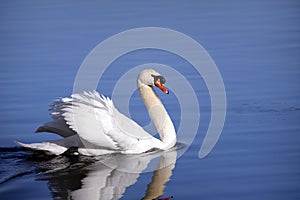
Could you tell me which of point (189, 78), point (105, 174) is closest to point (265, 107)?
point (189, 78)

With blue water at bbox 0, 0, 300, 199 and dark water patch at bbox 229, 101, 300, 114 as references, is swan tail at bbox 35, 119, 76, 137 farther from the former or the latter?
dark water patch at bbox 229, 101, 300, 114

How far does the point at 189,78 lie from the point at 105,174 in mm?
4730

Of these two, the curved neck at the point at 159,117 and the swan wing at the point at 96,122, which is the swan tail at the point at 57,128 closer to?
the swan wing at the point at 96,122

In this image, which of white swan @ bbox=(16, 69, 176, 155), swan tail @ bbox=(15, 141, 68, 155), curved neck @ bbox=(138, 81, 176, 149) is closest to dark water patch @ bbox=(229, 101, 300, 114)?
curved neck @ bbox=(138, 81, 176, 149)

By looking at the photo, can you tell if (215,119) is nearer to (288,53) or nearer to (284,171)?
(284,171)

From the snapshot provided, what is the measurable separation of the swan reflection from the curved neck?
0.72ft

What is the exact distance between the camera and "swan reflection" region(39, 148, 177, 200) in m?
8.92

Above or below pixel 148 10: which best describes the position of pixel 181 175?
below

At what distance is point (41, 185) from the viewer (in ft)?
30.4

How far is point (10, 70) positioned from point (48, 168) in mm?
5653

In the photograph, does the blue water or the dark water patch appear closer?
the blue water


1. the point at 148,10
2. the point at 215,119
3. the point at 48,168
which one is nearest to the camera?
the point at 48,168

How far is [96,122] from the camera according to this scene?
10727 mm

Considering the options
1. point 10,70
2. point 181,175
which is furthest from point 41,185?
point 10,70
